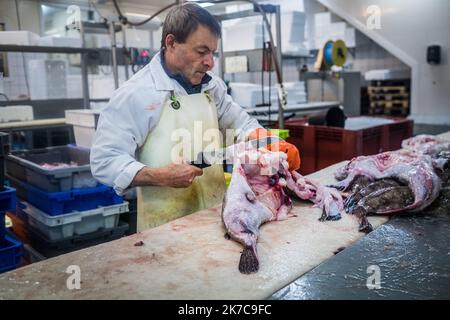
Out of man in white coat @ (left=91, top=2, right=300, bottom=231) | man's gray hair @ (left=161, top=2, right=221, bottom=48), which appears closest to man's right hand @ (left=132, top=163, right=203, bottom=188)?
man in white coat @ (left=91, top=2, right=300, bottom=231)

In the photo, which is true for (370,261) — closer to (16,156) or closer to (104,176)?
(104,176)

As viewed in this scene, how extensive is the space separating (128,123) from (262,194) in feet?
2.55

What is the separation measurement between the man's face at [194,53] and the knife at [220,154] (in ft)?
1.34

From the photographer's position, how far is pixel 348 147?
14.1 feet

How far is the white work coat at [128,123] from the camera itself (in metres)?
1.97

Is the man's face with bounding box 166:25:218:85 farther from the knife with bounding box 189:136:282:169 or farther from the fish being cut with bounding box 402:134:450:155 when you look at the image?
the fish being cut with bounding box 402:134:450:155

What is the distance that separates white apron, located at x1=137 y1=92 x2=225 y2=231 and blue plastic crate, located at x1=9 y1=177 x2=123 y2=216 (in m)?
1.17

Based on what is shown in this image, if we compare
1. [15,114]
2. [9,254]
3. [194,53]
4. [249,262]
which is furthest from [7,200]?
[15,114]

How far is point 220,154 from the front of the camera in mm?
2268

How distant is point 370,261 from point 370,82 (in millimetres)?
8268

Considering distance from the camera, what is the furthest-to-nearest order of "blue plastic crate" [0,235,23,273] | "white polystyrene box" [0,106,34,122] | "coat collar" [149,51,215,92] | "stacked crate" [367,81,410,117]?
1. "stacked crate" [367,81,410,117]
2. "white polystyrene box" [0,106,34,122]
3. "blue plastic crate" [0,235,23,273]
4. "coat collar" [149,51,215,92]

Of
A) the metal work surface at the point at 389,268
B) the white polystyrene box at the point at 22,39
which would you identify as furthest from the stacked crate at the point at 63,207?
the metal work surface at the point at 389,268

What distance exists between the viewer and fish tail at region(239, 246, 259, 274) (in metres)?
1.51
